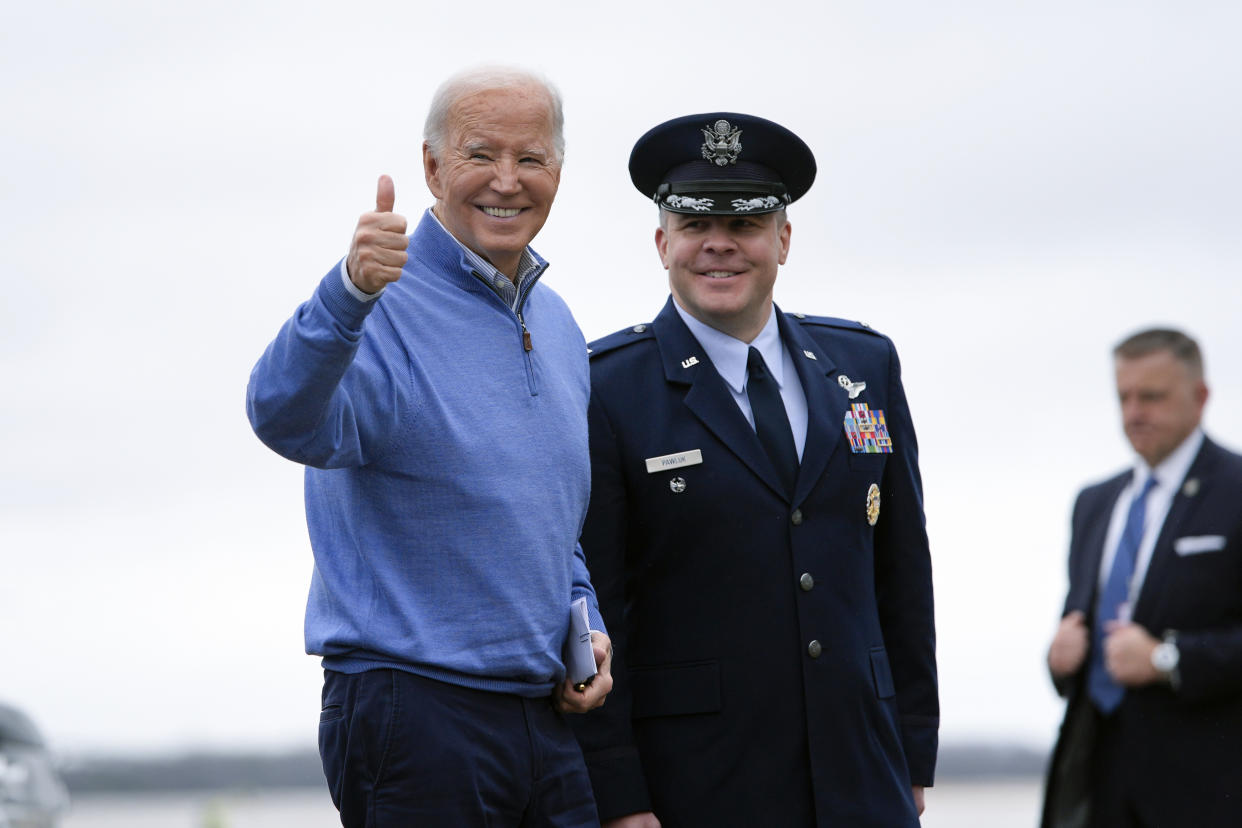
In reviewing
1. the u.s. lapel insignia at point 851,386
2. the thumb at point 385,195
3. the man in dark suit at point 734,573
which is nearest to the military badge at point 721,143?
the man in dark suit at point 734,573

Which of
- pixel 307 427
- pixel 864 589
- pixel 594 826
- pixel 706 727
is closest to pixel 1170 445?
pixel 864 589

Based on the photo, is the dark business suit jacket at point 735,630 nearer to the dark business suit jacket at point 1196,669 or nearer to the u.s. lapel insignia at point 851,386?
the u.s. lapel insignia at point 851,386

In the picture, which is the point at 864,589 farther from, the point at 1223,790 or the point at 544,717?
the point at 1223,790

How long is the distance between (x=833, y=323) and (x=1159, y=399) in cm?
152

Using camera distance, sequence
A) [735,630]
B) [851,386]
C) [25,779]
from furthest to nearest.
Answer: [25,779] → [851,386] → [735,630]

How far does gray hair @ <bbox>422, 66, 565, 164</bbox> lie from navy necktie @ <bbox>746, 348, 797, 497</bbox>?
884 mm

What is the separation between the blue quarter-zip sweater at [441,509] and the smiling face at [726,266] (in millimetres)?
856

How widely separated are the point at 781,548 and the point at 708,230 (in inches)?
27.5

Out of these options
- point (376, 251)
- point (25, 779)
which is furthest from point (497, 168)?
point (25, 779)

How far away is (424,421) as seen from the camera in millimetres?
2711

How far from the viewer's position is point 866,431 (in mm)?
3717

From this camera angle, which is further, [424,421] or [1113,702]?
[1113,702]

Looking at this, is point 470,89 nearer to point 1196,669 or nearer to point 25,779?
point 25,779

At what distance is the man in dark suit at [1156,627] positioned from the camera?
473cm
